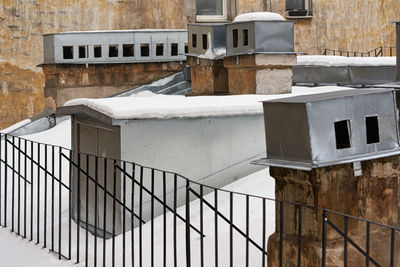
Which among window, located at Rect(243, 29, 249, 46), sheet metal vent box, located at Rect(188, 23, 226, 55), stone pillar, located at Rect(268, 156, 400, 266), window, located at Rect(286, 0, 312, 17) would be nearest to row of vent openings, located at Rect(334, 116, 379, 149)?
stone pillar, located at Rect(268, 156, 400, 266)

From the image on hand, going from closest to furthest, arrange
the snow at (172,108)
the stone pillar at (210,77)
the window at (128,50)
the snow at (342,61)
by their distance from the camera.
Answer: the snow at (172,108)
the stone pillar at (210,77)
the snow at (342,61)
the window at (128,50)

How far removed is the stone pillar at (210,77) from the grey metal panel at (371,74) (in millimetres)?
2986

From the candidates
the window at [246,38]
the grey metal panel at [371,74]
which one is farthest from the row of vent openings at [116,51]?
the window at [246,38]

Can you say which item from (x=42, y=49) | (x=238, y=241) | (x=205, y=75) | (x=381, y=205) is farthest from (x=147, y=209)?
(x=42, y=49)

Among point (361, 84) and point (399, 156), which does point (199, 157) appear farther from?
point (361, 84)

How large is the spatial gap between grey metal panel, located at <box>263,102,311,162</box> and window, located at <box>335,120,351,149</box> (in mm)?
347

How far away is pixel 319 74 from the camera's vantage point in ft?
49.4

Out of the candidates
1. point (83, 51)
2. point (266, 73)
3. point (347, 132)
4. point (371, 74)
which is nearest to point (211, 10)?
point (83, 51)

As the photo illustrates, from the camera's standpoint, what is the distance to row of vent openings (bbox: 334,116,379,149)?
6051mm

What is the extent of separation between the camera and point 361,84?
15.1 m

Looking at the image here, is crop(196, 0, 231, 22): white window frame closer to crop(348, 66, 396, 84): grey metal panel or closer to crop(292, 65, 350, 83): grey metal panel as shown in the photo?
crop(292, 65, 350, 83): grey metal panel

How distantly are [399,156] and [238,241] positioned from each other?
194 cm

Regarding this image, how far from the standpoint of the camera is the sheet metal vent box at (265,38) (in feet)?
39.3

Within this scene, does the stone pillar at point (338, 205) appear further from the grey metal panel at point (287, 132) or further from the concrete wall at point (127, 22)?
the concrete wall at point (127, 22)
